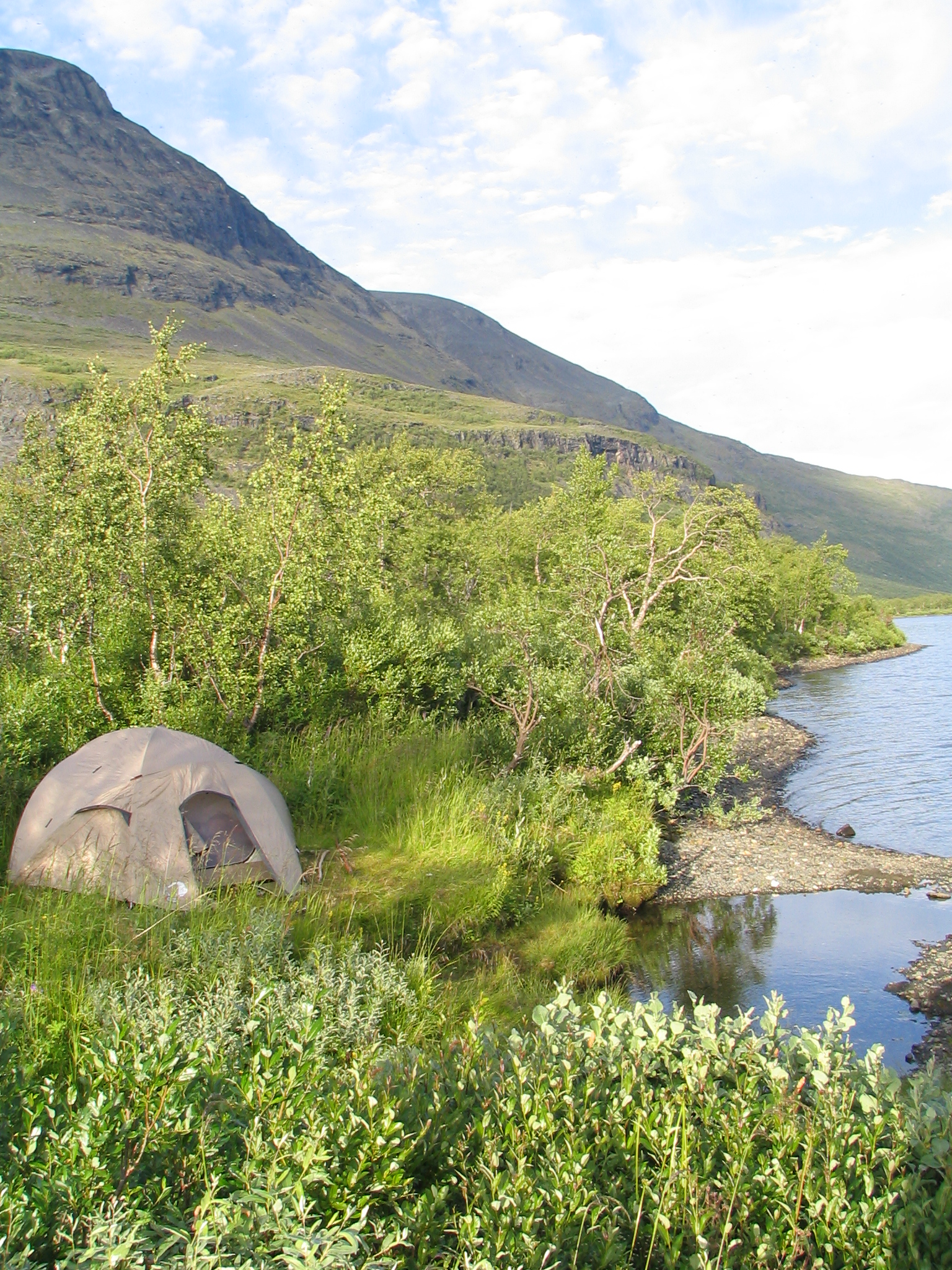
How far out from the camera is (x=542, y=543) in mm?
42906

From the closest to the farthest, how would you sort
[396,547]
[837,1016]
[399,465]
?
[837,1016]
[396,547]
[399,465]

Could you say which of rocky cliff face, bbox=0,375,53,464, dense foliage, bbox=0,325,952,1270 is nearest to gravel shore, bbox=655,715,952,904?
dense foliage, bbox=0,325,952,1270

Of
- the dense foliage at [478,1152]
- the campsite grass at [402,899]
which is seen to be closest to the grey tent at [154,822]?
the campsite grass at [402,899]

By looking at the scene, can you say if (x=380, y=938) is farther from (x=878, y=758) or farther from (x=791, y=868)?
(x=878, y=758)

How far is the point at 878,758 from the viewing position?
3097 centimetres

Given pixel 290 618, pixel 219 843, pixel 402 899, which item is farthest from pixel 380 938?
pixel 290 618

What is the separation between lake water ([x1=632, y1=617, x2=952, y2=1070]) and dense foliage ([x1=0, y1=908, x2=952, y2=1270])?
30.9 inches

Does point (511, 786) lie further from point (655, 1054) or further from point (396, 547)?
point (396, 547)

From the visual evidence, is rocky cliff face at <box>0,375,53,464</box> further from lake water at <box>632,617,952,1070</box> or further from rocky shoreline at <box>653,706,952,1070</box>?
rocky shoreline at <box>653,706,952,1070</box>

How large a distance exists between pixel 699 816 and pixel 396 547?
20.6m

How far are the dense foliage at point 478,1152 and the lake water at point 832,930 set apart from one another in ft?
2.57

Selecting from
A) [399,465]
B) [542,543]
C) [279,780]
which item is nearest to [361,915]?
[279,780]

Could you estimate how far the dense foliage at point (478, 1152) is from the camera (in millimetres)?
3182

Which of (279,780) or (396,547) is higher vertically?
(396,547)
